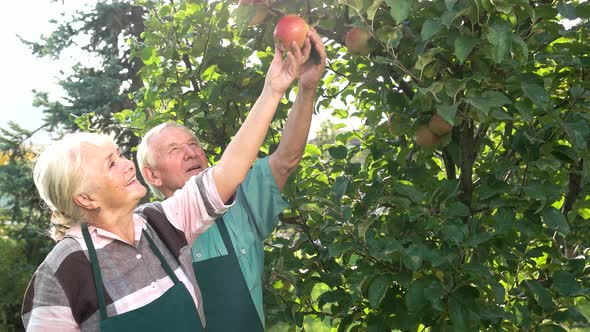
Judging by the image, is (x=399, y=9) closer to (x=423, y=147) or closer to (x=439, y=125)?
(x=439, y=125)

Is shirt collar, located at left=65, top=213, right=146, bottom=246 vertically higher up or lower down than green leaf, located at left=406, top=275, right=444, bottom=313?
higher up

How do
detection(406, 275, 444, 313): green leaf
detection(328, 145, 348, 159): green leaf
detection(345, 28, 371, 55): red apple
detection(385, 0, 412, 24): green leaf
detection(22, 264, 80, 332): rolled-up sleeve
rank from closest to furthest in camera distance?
1. detection(22, 264, 80, 332): rolled-up sleeve
2. detection(385, 0, 412, 24): green leaf
3. detection(406, 275, 444, 313): green leaf
4. detection(345, 28, 371, 55): red apple
5. detection(328, 145, 348, 159): green leaf

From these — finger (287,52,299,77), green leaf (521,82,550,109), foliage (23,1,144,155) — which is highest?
foliage (23,1,144,155)

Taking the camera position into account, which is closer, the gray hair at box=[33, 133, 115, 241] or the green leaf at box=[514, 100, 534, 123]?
the gray hair at box=[33, 133, 115, 241]

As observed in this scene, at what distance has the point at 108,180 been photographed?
1.76 metres

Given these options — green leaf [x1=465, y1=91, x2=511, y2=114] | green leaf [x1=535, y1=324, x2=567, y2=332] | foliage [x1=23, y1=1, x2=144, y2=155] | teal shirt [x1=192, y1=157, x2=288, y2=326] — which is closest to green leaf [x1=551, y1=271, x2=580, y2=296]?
green leaf [x1=535, y1=324, x2=567, y2=332]

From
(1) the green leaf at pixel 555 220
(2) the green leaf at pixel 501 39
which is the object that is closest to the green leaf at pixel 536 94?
(2) the green leaf at pixel 501 39

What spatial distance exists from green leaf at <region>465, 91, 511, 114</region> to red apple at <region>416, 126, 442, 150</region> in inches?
14.0

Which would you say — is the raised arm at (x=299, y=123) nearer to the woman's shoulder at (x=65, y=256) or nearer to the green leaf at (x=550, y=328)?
the woman's shoulder at (x=65, y=256)

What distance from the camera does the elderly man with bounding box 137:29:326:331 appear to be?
1.97 metres

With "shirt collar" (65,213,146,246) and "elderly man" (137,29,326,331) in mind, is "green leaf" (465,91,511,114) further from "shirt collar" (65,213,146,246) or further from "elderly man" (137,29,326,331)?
"shirt collar" (65,213,146,246)

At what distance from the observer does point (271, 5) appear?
7.00 ft

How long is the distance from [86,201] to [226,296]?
0.49 metres

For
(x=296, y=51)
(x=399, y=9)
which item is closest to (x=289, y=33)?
(x=296, y=51)
